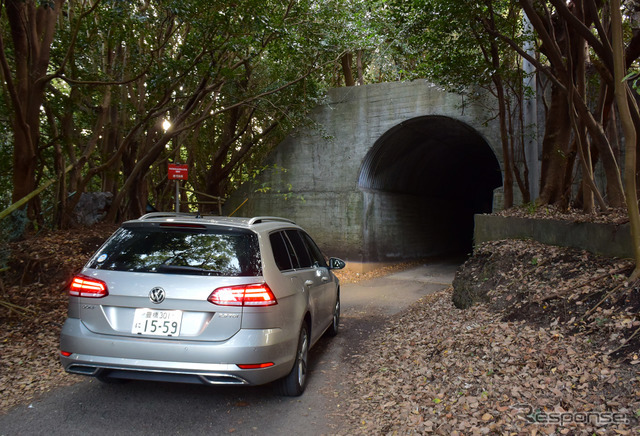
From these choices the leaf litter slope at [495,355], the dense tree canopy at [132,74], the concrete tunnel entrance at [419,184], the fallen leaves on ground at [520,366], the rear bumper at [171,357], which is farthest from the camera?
the concrete tunnel entrance at [419,184]

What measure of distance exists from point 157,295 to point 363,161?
36.8 feet

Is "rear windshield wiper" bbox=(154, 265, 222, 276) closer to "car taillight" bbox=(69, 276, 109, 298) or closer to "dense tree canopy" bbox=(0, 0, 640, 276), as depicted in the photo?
"car taillight" bbox=(69, 276, 109, 298)

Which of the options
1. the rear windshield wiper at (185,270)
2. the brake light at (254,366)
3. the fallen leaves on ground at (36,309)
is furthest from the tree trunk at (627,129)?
the fallen leaves on ground at (36,309)

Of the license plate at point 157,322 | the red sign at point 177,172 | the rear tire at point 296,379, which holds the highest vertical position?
the red sign at point 177,172

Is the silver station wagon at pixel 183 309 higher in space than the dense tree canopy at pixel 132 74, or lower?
lower

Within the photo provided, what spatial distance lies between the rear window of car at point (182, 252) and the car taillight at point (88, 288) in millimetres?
130

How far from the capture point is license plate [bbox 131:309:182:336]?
331cm

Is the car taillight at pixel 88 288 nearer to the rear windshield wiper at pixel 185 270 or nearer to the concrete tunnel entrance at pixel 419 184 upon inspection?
the rear windshield wiper at pixel 185 270

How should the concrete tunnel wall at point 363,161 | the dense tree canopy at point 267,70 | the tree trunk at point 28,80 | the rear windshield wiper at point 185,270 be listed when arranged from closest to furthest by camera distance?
the rear windshield wiper at point 185,270 < the dense tree canopy at point 267,70 < the tree trunk at point 28,80 < the concrete tunnel wall at point 363,161

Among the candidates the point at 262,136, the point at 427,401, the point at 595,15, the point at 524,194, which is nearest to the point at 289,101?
the point at 262,136

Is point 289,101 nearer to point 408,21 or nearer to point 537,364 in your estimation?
point 408,21

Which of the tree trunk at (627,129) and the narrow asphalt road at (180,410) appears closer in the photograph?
the narrow asphalt road at (180,410)

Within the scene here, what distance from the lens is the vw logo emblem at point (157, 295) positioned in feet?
11.0

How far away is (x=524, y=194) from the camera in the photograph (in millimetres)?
11094
